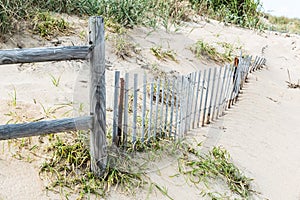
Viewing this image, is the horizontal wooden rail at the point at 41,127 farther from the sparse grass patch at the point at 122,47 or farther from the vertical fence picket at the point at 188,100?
the sparse grass patch at the point at 122,47

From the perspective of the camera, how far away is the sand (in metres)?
2.99

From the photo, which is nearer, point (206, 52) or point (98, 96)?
point (98, 96)

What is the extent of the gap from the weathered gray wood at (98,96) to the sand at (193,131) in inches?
12.4

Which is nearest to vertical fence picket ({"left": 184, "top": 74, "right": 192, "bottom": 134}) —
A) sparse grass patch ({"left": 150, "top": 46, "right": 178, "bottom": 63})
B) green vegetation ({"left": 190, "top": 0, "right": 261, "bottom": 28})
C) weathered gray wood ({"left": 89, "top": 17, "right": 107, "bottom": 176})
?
weathered gray wood ({"left": 89, "top": 17, "right": 107, "bottom": 176})

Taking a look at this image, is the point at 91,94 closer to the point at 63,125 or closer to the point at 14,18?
the point at 63,125

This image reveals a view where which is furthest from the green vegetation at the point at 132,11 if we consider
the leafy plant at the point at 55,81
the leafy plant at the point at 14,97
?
the leafy plant at the point at 14,97

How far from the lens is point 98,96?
8.93 feet

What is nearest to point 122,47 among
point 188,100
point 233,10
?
point 188,100

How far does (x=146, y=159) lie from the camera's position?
332cm

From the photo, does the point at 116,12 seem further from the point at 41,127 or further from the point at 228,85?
the point at 41,127

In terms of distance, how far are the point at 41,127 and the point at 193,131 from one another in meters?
2.05

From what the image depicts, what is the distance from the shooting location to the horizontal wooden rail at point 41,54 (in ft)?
7.96

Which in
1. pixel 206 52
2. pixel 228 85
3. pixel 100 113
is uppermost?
pixel 100 113

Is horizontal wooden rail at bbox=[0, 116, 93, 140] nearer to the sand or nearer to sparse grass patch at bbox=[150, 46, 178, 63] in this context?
the sand
